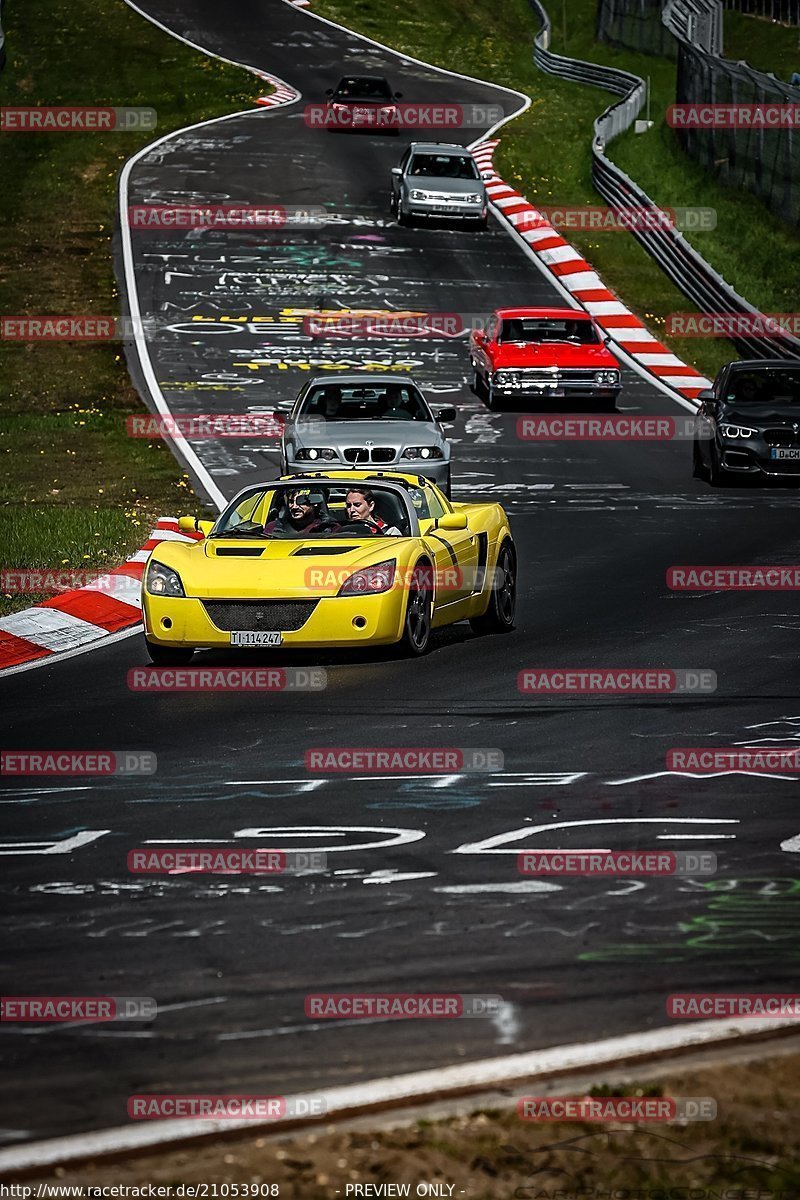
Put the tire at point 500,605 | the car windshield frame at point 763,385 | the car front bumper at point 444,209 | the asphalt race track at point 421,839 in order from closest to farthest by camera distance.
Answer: the asphalt race track at point 421,839 → the tire at point 500,605 → the car windshield frame at point 763,385 → the car front bumper at point 444,209

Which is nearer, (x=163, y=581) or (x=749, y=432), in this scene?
(x=163, y=581)

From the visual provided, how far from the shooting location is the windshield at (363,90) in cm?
5119

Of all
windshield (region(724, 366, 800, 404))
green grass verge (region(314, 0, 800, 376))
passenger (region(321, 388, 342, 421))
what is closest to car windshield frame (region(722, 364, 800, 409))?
windshield (region(724, 366, 800, 404))

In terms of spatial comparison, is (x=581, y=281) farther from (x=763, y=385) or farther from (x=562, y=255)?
(x=763, y=385)

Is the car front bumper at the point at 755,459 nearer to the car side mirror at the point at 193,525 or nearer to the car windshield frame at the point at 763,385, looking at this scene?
the car windshield frame at the point at 763,385

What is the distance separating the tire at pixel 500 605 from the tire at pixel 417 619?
0.93 metres

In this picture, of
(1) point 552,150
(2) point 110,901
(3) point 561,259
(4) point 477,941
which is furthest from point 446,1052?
(1) point 552,150

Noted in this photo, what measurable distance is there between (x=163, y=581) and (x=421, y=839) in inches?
187

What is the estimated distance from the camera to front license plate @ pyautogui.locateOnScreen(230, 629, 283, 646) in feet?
39.8

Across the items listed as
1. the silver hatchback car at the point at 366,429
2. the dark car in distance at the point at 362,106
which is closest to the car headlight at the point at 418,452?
the silver hatchback car at the point at 366,429

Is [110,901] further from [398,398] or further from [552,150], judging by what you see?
[552,150]

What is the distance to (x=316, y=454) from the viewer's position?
792 inches

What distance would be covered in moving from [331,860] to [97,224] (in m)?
34.0

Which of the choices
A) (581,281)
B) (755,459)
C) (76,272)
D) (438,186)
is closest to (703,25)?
(438,186)
